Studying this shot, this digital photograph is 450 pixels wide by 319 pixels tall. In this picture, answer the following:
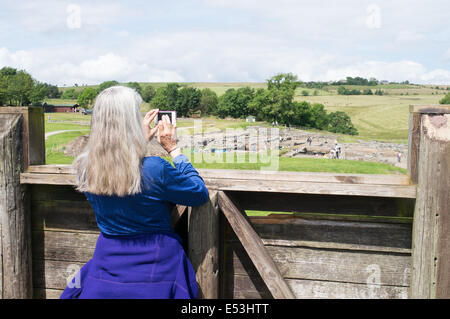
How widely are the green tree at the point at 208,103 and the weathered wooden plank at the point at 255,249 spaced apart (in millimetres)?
114729

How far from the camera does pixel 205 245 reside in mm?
2715

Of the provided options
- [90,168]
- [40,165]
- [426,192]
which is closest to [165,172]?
[90,168]

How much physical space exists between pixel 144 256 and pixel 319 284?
1220 millimetres

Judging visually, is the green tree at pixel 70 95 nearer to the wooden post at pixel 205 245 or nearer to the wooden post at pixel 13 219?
the wooden post at pixel 13 219

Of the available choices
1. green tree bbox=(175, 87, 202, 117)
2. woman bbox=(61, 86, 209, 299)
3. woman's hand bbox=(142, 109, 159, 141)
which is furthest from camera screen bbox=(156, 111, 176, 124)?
green tree bbox=(175, 87, 202, 117)

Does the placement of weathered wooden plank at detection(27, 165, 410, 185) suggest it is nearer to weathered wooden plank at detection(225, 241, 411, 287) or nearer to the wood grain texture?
the wood grain texture

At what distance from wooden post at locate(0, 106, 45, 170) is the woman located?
772mm

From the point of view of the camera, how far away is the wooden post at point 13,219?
9.64ft

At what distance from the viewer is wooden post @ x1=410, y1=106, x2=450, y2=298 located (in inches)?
93.7

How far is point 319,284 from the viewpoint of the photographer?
2.74 metres

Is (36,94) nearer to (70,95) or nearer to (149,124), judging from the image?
(70,95)

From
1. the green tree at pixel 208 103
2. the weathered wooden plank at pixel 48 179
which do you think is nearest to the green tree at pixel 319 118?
the green tree at pixel 208 103
